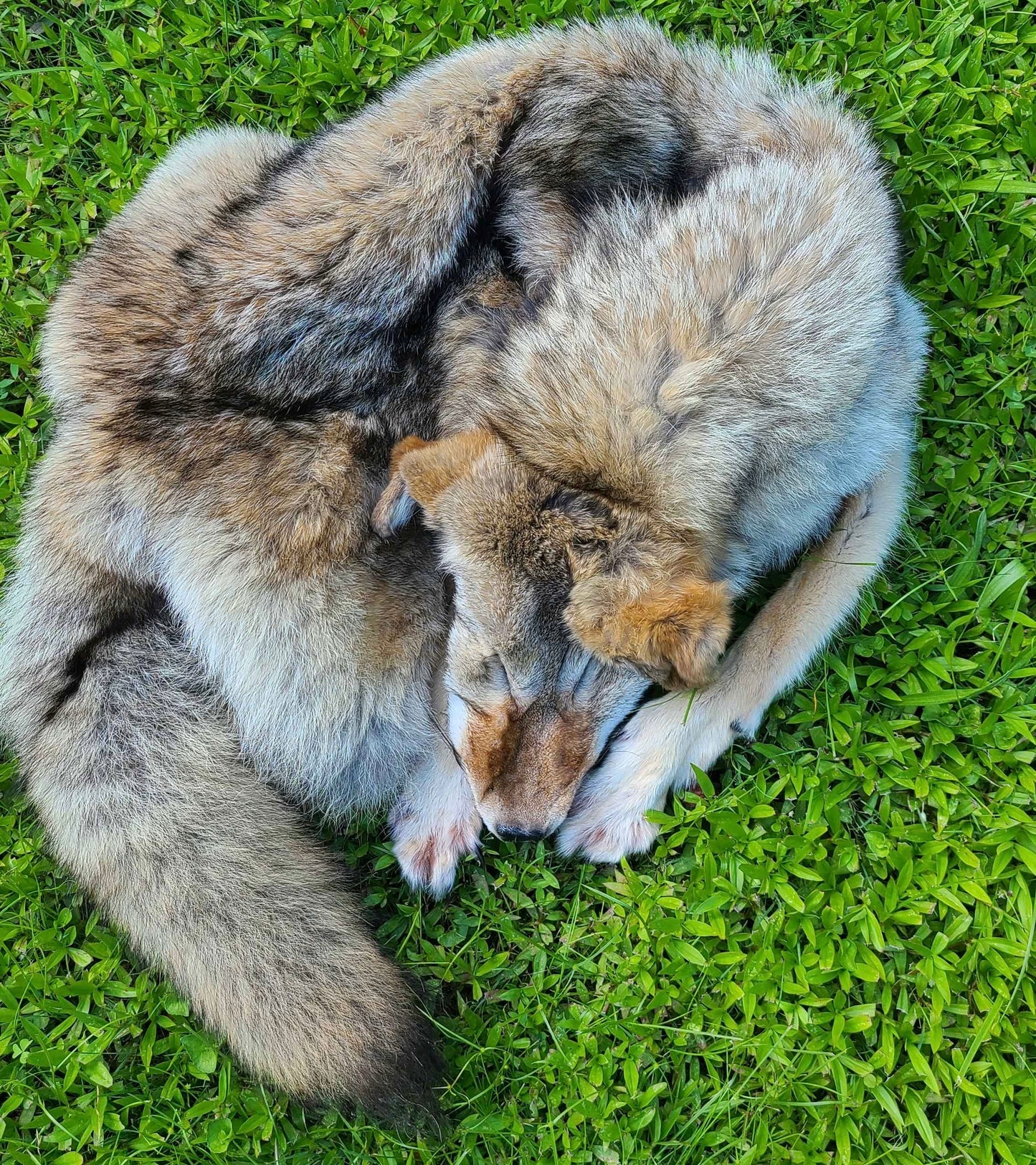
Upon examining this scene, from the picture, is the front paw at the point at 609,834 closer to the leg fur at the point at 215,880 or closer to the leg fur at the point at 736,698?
the leg fur at the point at 736,698

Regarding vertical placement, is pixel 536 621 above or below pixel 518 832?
above

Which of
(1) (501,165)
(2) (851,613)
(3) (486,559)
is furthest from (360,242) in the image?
(2) (851,613)

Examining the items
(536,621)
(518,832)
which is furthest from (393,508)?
(518,832)

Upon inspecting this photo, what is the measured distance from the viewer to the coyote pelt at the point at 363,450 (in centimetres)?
307

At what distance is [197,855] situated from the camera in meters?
3.15

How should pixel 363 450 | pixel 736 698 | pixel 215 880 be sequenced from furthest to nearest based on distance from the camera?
pixel 736 698 → pixel 363 450 → pixel 215 880

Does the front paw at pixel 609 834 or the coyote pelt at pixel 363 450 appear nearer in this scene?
the coyote pelt at pixel 363 450

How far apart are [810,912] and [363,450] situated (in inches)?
89.2

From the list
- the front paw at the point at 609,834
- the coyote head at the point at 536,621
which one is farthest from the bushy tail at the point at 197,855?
the front paw at the point at 609,834

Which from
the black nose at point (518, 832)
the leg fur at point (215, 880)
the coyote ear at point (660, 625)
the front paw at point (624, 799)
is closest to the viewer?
the coyote ear at point (660, 625)

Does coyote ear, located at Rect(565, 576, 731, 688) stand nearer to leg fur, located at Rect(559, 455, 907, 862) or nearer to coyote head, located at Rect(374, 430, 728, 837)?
coyote head, located at Rect(374, 430, 728, 837)

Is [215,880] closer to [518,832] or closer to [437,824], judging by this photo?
[437,824]

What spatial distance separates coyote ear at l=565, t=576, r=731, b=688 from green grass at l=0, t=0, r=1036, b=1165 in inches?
35.4

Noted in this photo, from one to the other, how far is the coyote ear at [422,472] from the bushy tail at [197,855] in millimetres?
875
